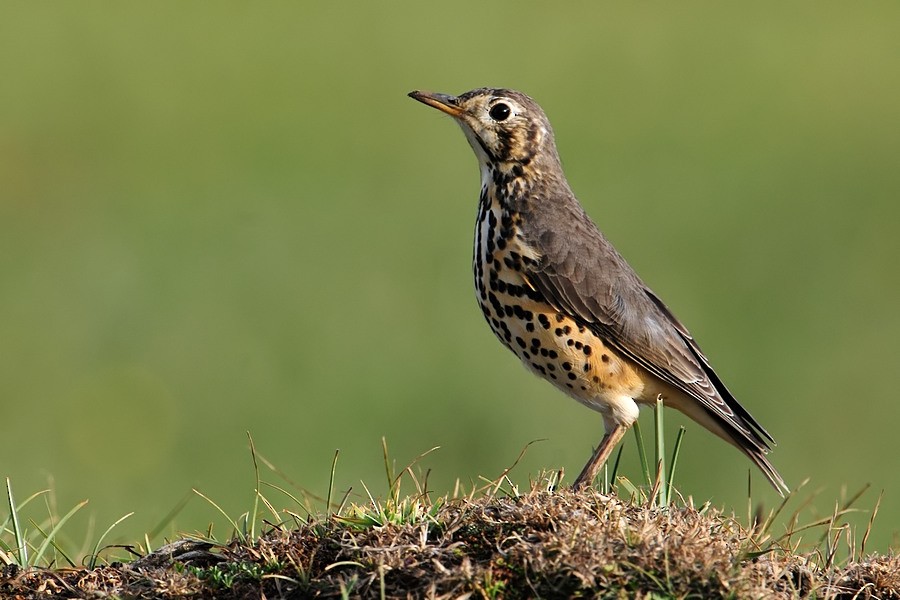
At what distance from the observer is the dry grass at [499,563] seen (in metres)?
4.51

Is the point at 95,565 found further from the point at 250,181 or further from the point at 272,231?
the point at 250,181

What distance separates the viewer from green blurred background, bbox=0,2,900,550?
10.8 m

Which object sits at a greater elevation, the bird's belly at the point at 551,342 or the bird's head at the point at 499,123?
the bird's head at the point at 499,123

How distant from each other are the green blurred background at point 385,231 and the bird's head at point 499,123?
9.71ft

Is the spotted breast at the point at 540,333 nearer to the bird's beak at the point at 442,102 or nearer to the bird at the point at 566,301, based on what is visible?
the bird at the point at 566,301

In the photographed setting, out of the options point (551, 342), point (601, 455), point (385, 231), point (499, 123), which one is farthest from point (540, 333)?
point (385, 231)

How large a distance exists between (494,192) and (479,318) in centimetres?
536

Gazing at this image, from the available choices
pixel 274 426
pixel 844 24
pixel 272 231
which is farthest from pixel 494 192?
pixel 844 24

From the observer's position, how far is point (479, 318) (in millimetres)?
12711

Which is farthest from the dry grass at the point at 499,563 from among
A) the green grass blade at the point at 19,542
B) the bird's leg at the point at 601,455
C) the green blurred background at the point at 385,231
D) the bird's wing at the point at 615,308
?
the green blurred background at the point at 385,231

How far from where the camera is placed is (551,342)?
681cm

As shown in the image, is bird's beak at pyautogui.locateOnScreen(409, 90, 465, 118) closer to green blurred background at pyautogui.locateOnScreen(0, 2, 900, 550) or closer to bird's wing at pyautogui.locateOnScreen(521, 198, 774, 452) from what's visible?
bird's wing at pyautogui.locateOnScreen(521, 198, 774, 452)

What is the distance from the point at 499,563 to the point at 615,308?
2.74 m

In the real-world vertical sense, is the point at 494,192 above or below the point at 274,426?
above
